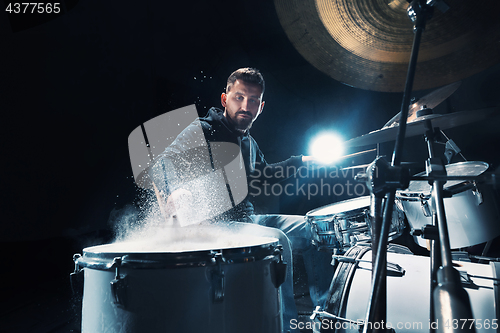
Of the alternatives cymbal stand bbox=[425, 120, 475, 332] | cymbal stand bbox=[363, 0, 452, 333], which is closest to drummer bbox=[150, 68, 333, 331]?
cymbal stand bbox=[363, 0, 452, 333]

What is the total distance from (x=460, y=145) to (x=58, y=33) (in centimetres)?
419

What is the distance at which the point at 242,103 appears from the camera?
6.52 ft

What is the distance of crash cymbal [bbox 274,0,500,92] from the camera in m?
1.02

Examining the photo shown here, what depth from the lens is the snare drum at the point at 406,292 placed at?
928 millimetres

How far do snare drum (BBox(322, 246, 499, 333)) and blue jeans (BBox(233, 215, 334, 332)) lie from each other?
1.19ft

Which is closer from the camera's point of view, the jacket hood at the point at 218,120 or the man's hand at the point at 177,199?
the man's hand at the point at 177,199

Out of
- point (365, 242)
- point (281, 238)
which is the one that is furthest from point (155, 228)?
point (365, 242)

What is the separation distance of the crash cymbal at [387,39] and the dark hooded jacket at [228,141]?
0.89m

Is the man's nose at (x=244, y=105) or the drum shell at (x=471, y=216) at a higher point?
the man's nose at (x=244, y=105)

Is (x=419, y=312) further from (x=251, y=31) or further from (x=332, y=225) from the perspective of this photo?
(x=251, y=31)

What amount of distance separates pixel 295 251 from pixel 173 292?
51.6 inches

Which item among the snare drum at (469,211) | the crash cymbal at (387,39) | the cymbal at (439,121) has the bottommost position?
the snare drum at (469,211)

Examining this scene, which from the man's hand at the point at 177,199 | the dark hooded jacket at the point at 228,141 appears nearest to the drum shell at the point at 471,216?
the dark hooded jacket at the point at 228,141

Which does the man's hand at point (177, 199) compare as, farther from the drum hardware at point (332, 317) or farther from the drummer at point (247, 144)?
the drum hardware at point (332, 317)
